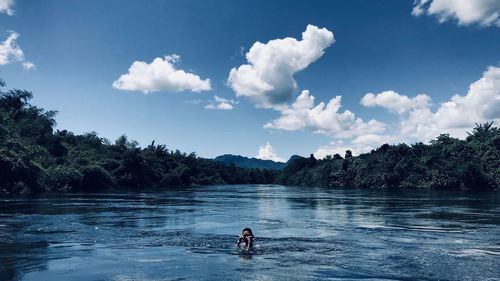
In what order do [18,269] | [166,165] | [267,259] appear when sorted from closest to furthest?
1. [18,269]
2. [267,259]
3. [166,165]

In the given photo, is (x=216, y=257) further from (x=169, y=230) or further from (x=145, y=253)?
(x=169, y=230)

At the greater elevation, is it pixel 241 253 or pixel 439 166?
pixel 439 166

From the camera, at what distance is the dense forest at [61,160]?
7681 centimetres

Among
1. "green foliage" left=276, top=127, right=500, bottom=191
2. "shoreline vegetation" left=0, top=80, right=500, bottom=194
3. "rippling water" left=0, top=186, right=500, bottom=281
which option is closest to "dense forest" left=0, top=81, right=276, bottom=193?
"shoreline vegetation" left=0, top=80, right=500, bottom=194

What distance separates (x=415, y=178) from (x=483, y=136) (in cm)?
2440

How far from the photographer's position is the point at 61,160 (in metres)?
112

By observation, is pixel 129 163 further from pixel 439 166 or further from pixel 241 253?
pixel 241 253

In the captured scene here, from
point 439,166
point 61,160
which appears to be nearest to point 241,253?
point 61,160

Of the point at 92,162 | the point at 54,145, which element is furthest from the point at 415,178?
the point at 54,145

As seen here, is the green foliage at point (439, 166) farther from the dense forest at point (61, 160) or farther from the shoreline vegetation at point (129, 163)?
the dense forest at point (61, 160)

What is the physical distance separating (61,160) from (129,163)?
34.5 m

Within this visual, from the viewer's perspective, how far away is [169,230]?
104ft

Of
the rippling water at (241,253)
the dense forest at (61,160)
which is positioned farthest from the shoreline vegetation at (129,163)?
the rippling water at (241,253)

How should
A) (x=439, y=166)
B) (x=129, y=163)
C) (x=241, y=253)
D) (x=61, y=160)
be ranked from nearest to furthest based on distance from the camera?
(x=241, y=253) → (x=61, y=160) → (x=439, y=166) → (x=129, y=163)
